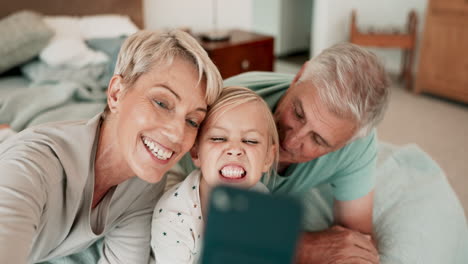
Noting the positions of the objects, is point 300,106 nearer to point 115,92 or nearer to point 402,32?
point 115,92

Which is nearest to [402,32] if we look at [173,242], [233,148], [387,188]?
[387,188]

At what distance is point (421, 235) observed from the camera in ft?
4.52

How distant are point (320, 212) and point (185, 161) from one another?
54cm

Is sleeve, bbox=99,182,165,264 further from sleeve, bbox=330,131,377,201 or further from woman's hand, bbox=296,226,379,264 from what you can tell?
sleeve, bbox=330,131,377,201

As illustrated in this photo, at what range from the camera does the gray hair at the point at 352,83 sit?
1122 mm

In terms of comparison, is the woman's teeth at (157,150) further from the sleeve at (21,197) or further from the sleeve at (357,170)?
the sleeve at (357,170)

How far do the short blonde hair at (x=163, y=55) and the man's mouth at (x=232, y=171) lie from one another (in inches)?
6.0

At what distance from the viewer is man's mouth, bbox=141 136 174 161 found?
87cm

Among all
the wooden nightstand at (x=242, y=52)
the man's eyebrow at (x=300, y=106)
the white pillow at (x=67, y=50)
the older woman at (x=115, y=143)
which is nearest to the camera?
the older woman at (x=115, y=143)

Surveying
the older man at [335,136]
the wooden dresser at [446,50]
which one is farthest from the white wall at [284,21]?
the older man at [335,136]

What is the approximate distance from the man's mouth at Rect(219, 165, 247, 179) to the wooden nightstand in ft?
6.95

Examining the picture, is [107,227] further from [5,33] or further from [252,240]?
[5,33]

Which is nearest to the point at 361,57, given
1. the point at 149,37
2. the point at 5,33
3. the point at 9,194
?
the point at 149,37

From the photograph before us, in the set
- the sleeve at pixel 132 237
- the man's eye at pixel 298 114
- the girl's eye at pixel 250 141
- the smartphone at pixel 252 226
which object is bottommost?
the sleeve at pixel 132 237
